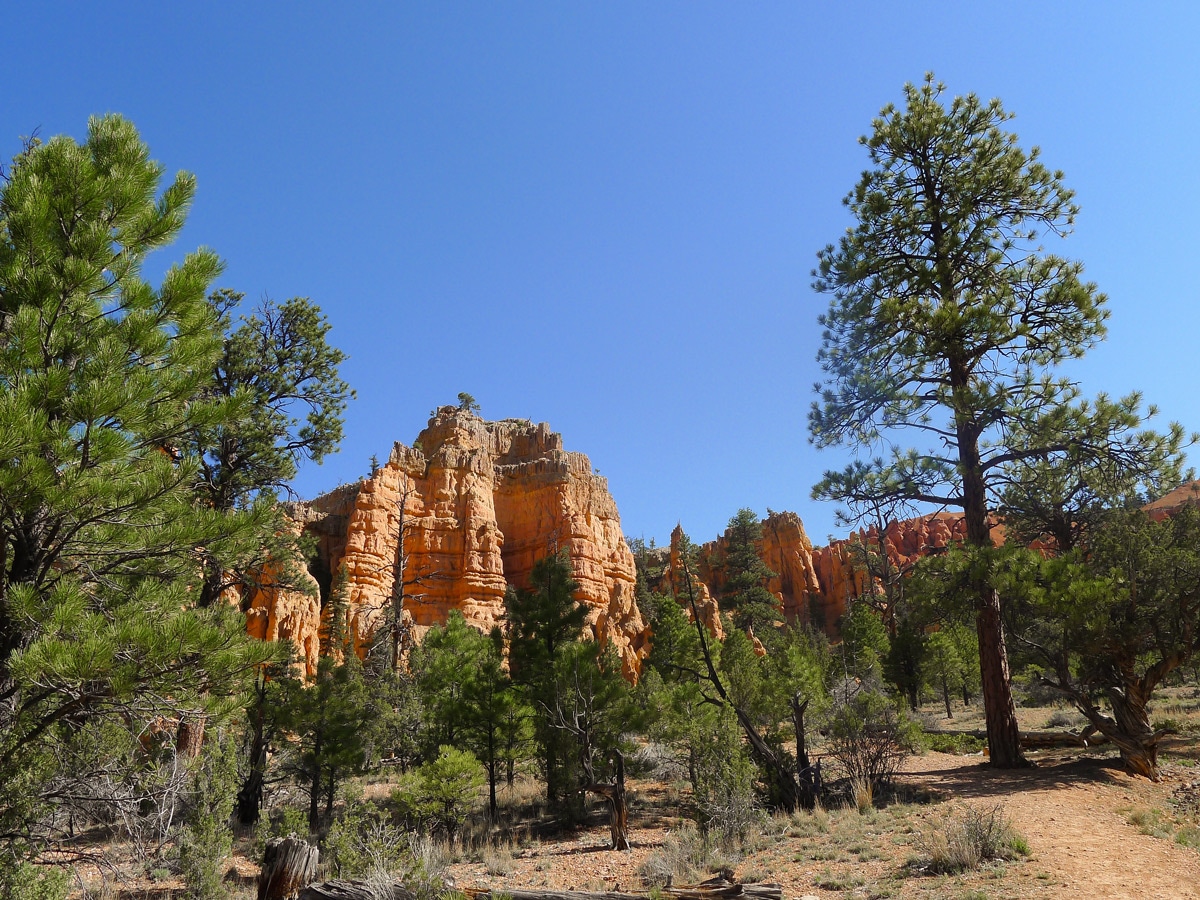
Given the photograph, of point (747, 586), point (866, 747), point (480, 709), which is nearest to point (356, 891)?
point (866, 747)

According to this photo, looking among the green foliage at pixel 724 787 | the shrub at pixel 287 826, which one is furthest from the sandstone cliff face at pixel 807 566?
the shrub at pixel 287 826

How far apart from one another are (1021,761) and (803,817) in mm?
4499

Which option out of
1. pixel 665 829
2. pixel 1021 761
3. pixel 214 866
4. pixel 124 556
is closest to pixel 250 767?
pixel 214 866

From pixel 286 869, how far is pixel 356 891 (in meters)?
1.11

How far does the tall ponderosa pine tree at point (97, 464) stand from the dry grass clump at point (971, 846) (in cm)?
713

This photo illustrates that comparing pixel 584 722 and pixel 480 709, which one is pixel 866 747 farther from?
pixel 480 709

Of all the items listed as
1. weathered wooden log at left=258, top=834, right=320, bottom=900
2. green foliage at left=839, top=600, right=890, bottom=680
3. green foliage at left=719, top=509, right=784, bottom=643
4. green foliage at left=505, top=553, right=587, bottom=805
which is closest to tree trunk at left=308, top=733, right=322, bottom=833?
green foliage at left=505, top=553, right=587, bottom=805

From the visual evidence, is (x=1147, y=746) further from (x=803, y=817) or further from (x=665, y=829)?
(x=665, y=829)

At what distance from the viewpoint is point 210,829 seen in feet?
31.1

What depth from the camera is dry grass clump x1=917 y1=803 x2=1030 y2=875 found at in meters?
7.43

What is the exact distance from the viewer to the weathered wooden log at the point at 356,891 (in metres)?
7.06

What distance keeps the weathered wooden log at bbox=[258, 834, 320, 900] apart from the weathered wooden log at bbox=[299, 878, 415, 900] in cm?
43

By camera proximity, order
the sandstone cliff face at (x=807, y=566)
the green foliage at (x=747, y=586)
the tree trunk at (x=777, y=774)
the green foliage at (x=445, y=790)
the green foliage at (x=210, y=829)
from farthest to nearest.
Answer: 1. the sandstone cliff face at (x=807, y=566)
2. the green foliage at (x=747, y=586)
3. the green foliage at (x=445, y=790)
4. the tree trunk at (x=777, y=774)
5. the green foliage at (x=210, y=829)

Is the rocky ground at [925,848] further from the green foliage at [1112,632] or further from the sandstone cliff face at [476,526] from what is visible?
the sandstone cliff face at [476,526]
